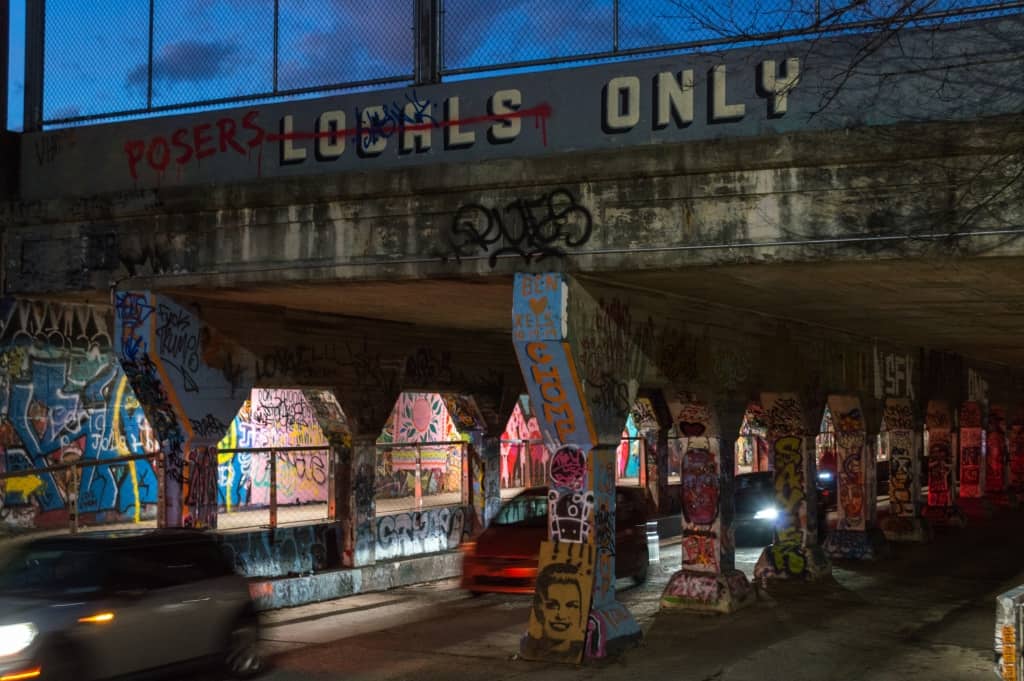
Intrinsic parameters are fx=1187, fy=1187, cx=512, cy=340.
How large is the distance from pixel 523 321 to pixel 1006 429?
30554 mm

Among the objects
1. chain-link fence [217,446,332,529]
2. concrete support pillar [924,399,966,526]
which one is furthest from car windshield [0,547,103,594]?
concrete support pillar [924,399,966,526]

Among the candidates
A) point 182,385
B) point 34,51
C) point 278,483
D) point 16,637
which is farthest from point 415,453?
point 16,637

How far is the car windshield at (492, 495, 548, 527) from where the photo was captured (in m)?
18.8

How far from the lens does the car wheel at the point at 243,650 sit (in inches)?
472

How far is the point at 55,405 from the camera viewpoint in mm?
17047

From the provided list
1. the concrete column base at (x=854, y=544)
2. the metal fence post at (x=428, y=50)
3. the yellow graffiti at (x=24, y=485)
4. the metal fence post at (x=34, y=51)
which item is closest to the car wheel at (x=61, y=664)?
the yellow graffiti at (x=24, y=485)

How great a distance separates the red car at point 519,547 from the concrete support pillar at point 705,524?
4.03ft

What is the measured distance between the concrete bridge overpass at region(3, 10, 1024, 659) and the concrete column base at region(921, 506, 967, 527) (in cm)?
1246

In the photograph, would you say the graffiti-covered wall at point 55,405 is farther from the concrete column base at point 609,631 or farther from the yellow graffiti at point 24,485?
the concrete column base at point 609,631

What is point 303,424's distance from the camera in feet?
90.8

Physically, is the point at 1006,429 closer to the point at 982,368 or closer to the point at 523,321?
the point at 982,368

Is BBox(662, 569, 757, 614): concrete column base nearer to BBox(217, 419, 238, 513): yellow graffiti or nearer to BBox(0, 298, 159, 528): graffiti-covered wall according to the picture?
BBox(0, 298, 159, 528): graffiti-covered wall

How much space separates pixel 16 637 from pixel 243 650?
291 centimetres

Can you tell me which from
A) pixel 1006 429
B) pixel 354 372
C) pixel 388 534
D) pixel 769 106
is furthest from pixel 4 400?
pixel 1006 429
